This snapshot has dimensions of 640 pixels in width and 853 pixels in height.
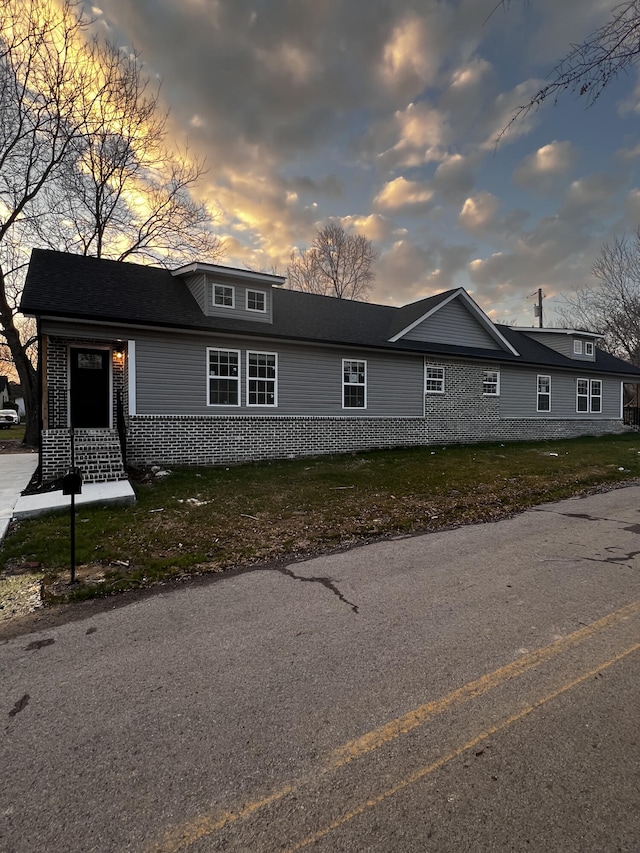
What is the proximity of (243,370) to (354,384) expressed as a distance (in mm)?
4140

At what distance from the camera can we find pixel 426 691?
2.69 meters

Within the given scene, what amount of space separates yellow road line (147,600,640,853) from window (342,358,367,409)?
11750mm

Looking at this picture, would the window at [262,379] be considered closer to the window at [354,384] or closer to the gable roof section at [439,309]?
the window at [354,384]

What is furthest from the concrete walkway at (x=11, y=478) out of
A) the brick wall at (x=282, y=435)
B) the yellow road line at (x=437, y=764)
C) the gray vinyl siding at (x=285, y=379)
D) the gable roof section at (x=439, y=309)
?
the gable roof section at (x=439, y=309)

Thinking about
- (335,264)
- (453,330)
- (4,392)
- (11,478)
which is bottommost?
(11,478)

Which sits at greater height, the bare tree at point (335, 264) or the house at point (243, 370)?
the bare tree at point (335, 264)

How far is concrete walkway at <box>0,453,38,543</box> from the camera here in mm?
7078

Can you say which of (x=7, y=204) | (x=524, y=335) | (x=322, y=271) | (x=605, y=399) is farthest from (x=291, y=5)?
(x=322, y=271)

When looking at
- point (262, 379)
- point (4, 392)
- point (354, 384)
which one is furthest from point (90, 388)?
point (4, 392)

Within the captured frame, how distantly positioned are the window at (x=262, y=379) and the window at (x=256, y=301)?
1775 millimetres

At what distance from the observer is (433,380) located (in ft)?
55.9

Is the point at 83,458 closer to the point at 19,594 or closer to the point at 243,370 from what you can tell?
the point at 243,370

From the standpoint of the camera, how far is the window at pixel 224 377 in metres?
12.7

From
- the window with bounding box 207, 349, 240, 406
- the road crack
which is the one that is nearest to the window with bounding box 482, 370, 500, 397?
the window with bounding box 207, 349, 240, 406
